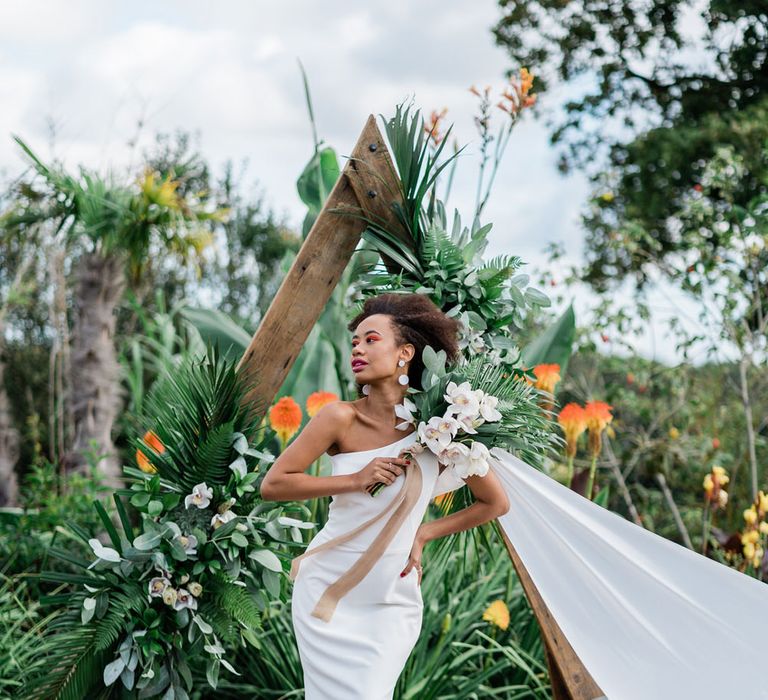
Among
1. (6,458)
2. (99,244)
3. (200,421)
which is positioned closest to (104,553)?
(200,421)

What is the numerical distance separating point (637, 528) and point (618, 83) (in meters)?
11.3

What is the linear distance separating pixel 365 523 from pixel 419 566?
0.26 m

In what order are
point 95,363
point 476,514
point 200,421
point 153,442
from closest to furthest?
point 476,514 < point 200,421 < point 153,442 < point 95,363

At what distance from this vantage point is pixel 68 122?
380 inches

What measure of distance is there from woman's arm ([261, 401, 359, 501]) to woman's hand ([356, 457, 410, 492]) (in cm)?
3

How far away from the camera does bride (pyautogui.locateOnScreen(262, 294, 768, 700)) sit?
7.85ft

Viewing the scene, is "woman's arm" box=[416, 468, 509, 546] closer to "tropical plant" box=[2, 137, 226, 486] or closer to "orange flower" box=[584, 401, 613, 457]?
"orange flower" box=[584, 401, 613, 457]

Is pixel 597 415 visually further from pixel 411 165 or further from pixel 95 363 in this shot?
pixel 95 363

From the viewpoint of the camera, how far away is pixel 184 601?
289cm

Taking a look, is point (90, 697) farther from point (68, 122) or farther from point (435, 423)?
point (68, 122)

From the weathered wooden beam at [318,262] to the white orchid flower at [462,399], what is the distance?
84cm

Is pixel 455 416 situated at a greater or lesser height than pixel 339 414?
greater

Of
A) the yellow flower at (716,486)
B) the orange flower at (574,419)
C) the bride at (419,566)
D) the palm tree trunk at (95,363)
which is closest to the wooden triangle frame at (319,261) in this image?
the bride at (419,566)

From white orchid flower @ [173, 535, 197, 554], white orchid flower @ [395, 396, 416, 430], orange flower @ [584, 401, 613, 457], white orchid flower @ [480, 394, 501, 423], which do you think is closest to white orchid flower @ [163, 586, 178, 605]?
white orchid flower @ [173, 535, 197, 554]
